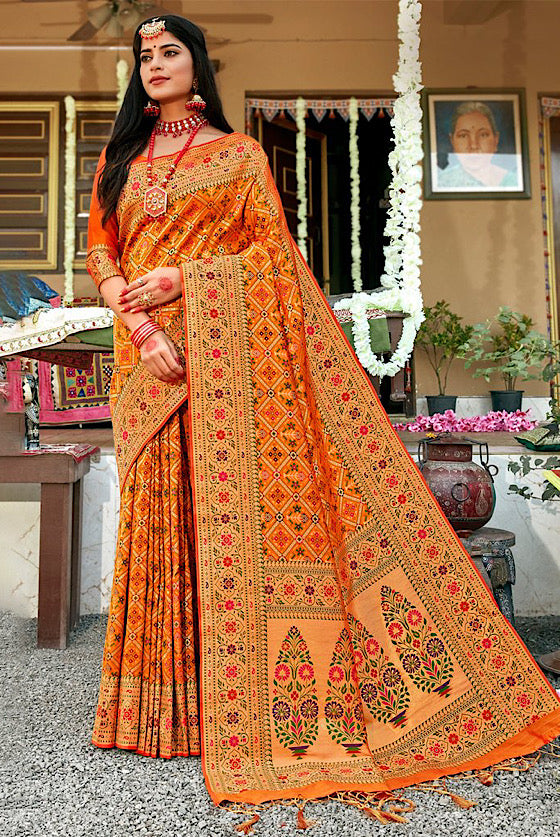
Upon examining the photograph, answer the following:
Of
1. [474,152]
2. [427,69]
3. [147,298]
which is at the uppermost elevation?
[427,69]

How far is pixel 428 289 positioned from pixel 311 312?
191 inches

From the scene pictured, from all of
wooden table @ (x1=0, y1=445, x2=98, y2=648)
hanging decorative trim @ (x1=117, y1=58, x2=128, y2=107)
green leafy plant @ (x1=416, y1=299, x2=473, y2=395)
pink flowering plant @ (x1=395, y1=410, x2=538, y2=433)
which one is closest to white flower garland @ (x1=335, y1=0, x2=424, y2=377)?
pink flowering plant @ (x1=395, y1=410, x2=538, y2=433)

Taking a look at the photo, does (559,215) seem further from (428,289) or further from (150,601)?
(150,601)

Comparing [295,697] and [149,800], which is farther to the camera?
[295,697]

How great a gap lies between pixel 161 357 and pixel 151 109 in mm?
584

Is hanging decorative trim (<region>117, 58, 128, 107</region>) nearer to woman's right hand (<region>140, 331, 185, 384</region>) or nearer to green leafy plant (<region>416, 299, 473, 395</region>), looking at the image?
green leafy plant (<region>416, 299, 473, 395</region>)

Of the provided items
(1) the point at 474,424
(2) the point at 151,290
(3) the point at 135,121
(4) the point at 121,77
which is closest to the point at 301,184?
(4) the point at 121,77

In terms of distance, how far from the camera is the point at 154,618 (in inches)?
63.0

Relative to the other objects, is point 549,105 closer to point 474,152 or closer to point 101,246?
point 474,152

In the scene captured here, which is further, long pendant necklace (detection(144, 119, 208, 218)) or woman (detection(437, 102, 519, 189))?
woman (detection(437, 102, 519, 189))

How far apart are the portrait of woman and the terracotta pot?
4418 millimetres

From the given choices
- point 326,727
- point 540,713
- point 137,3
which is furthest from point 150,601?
point 137,3

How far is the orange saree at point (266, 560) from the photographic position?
151 cm

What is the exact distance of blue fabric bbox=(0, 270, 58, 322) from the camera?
3.04 m
